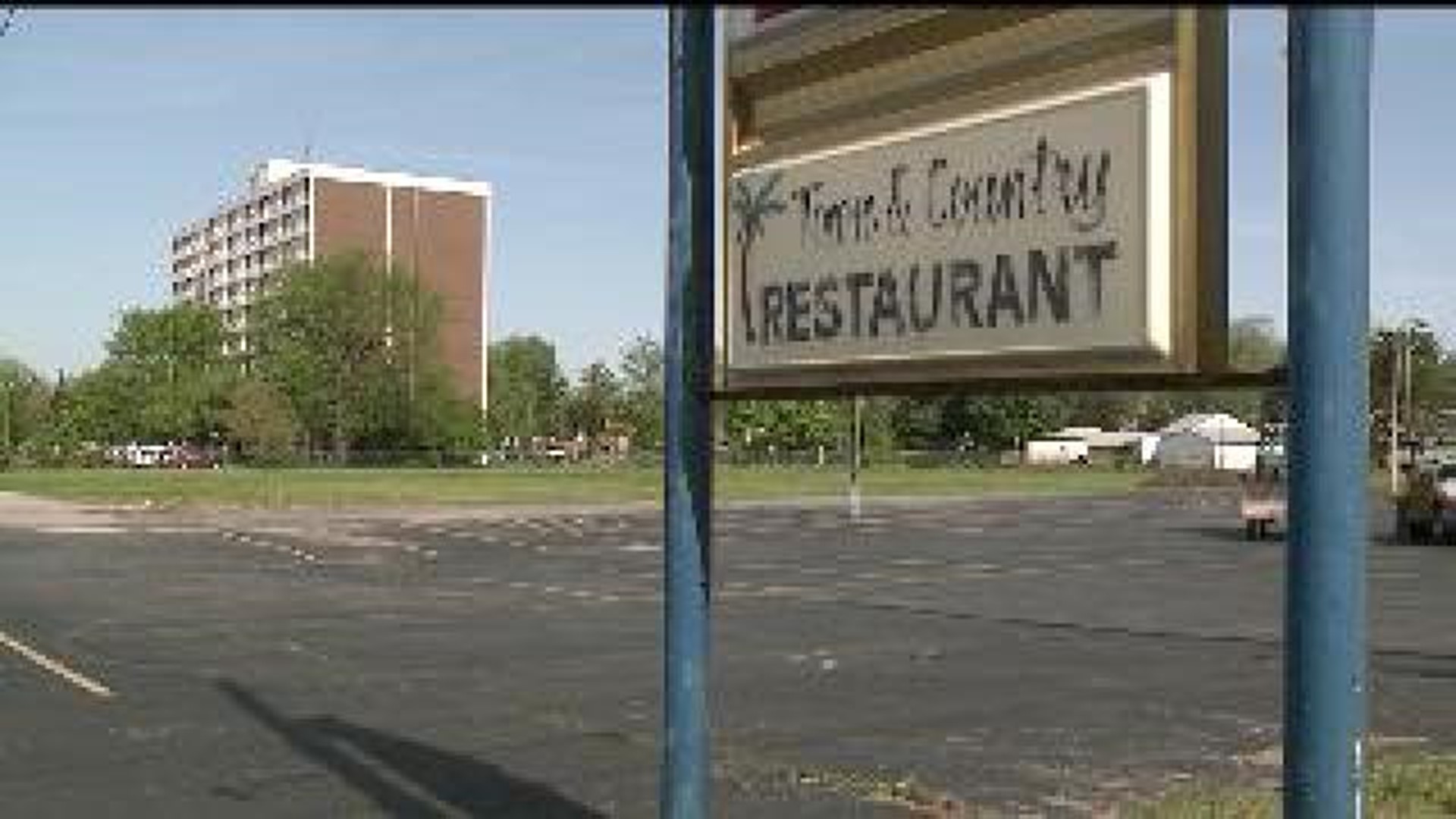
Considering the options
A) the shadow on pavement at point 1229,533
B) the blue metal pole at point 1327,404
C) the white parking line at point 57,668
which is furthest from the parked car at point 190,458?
the blue metal pole at point 1327,404

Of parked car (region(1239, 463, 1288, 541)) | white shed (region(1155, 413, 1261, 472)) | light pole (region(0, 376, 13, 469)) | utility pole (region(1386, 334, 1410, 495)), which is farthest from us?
light pole (region(0, 376, 13, 469))

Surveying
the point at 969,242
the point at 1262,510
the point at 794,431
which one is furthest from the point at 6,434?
the point at 969,242

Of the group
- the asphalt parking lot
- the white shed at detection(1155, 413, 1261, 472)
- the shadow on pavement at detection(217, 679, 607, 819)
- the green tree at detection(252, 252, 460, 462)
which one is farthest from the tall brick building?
the shadow on pavement at detection(217, 679, 607, 819)

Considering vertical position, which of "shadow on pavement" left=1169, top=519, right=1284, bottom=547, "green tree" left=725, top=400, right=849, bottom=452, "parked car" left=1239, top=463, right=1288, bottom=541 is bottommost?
"shadow on pavement" left=1169, top=519, right=1284, bottom=547

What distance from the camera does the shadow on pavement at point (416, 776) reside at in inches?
345

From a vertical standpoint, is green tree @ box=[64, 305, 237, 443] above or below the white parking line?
above

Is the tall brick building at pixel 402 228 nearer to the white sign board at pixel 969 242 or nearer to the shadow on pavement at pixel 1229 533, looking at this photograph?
the shadow on pavement at pixel 1229 533

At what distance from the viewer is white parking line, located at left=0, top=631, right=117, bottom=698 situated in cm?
1318

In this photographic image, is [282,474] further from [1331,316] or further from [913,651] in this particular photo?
[1331,316]

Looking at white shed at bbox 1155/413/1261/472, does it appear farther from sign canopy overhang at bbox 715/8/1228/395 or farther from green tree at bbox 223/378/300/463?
sign canopy overhang at bbox 715/8/1228/395

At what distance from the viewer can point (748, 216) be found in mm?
5590

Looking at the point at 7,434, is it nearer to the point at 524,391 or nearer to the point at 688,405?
the point at 524,391

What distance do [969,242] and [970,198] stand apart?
0.10m

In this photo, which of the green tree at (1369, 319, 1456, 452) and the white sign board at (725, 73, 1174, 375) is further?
the green tree at (1369, 319, 1456, 452)
